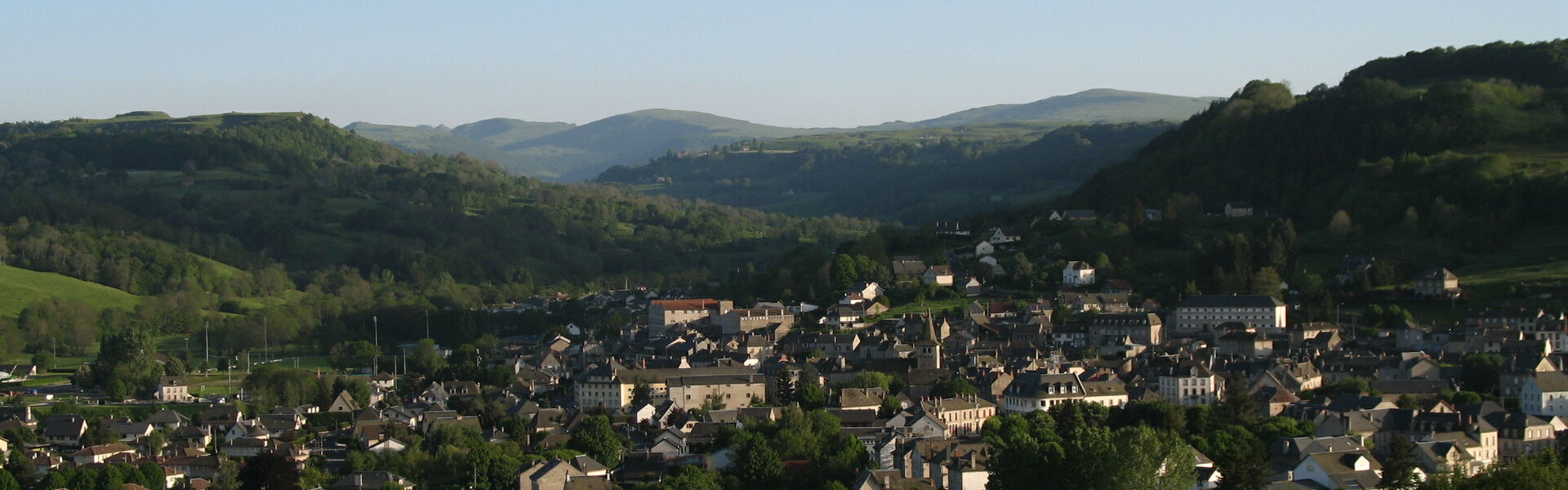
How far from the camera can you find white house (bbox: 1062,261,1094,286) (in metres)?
82.9

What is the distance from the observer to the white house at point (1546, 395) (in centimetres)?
5369

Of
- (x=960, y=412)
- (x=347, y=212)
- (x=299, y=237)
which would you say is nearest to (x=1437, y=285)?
(x=960, y=412)

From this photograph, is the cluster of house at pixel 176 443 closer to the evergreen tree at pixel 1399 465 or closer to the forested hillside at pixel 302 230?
the evergreen tree at pixel 1399 465

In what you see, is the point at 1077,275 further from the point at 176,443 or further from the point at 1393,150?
the point at 176,443

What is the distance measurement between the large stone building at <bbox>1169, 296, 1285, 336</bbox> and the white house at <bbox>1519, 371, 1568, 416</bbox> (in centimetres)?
1656

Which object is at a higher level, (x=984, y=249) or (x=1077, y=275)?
(x=984, y=249)

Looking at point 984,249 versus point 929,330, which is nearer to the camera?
point 929,330

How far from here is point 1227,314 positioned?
72.1m

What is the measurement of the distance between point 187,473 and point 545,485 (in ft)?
40.4

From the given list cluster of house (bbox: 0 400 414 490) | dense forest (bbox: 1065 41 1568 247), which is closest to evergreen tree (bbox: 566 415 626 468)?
cluster of house (bbox: 0 400 414 490)

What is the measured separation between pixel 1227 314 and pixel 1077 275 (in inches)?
463

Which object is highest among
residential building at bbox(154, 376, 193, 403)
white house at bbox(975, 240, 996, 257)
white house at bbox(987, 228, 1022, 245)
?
white house at bbox(987, 228, 1022, 245)

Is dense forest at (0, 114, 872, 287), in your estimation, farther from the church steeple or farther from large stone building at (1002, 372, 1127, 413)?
large stone building at (1002, 372, 1127, 413)

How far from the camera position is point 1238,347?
218ft
